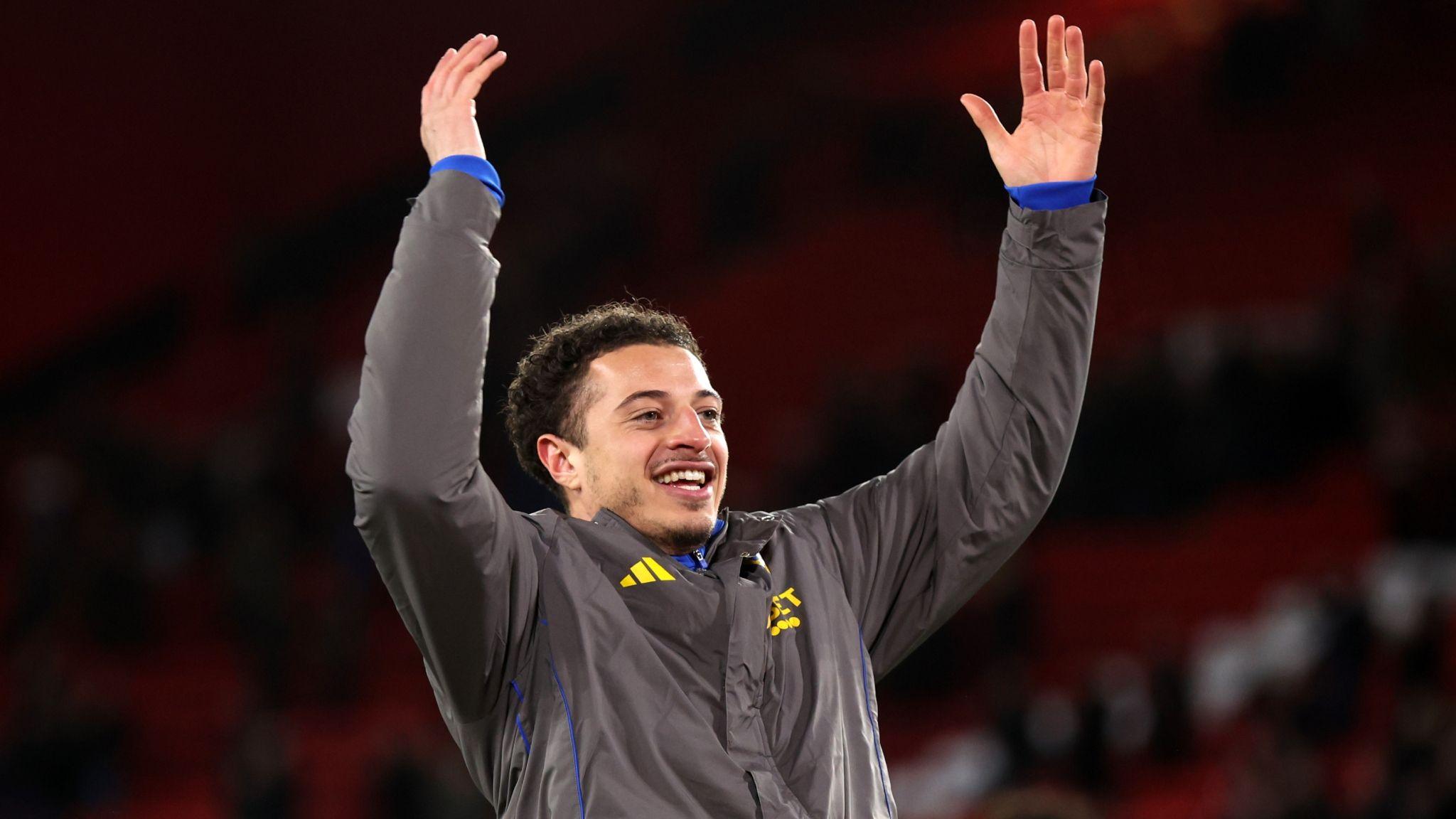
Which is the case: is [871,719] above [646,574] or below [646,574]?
below

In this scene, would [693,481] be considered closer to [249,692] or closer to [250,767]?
[250,767]

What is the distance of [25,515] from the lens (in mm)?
9000

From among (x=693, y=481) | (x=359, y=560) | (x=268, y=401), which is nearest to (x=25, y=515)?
(x=268, y=401)

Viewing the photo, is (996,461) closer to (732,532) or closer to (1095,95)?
(732,532)

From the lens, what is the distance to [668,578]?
6.75 feet

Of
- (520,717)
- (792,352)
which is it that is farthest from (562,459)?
(792,352)

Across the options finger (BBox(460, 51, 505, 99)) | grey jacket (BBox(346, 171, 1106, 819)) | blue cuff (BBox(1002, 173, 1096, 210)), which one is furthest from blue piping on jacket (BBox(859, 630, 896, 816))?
finger (BBox(460, 51, 505, 99))

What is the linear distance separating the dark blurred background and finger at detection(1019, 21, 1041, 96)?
4.14ft

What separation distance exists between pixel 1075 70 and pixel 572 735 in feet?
3.88

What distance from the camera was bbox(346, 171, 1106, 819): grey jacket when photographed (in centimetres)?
186

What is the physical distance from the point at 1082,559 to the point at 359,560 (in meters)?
3.48

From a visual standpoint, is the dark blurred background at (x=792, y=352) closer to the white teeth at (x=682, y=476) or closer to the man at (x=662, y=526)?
the man at (x=662, y=526)

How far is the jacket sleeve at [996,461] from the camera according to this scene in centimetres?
228

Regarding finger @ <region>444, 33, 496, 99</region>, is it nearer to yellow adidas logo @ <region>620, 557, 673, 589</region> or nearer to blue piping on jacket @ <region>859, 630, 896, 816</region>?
yellow adidas logo @ <region>620, 557, 673, 589</region>
